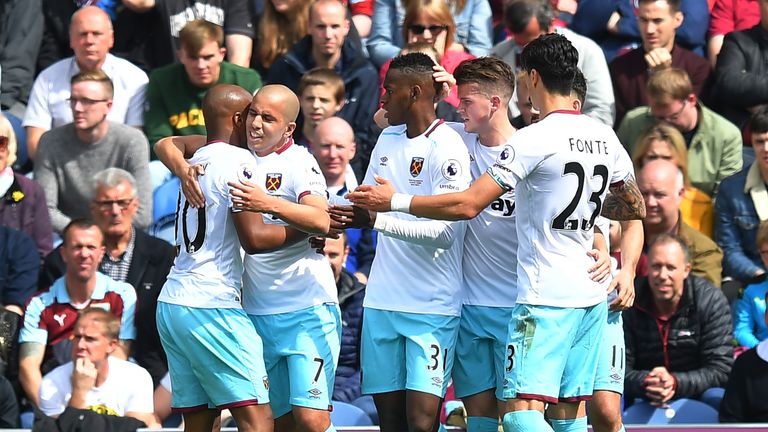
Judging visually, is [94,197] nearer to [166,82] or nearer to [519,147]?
[166,82]

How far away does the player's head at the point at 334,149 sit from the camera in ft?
35.3

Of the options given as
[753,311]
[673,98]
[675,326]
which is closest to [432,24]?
[673,98]

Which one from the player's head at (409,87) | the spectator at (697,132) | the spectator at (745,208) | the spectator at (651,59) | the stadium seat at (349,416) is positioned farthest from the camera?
the spectator at (651,59)

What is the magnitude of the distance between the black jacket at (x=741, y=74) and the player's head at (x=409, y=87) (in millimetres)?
5052

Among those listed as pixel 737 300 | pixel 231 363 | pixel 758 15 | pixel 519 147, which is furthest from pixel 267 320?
pixel 758 15

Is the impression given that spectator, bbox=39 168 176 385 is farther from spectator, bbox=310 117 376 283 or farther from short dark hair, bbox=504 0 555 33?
short dark hair, bbox=504 0 555 33

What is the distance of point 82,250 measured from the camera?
9969 millimetres

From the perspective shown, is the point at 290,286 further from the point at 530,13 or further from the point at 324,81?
the point at 530,13

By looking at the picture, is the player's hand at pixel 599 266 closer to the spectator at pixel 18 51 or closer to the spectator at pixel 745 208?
the spectator at pixel 745 208

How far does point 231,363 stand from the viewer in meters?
7.34

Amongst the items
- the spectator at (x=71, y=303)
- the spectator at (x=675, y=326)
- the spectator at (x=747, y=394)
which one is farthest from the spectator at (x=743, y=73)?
the spectator at (x=71, y=303)

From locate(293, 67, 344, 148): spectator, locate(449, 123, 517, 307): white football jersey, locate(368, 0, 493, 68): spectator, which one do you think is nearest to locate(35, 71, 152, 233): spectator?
locate(293, 67, 344, 148): spectator

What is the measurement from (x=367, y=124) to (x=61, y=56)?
312 centimetres

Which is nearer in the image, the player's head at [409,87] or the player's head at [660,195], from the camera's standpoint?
the player's head at [409,87]
